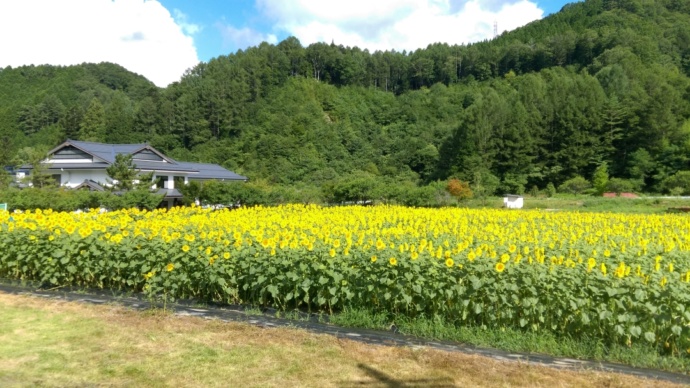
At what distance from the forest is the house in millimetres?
3332

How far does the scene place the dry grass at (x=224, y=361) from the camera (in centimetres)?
327

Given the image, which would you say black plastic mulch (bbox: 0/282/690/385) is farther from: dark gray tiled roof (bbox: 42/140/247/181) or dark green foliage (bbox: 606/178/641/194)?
dark green foliage (bbox: 606/178/641/194)

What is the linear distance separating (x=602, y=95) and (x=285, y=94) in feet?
134

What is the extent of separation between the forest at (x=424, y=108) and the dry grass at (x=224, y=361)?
20.9 m

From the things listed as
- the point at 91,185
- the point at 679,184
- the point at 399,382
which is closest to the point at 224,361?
the point at 399,382

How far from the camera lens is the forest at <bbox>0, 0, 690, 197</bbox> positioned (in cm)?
4509

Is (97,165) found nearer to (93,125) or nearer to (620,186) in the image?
(93,125)

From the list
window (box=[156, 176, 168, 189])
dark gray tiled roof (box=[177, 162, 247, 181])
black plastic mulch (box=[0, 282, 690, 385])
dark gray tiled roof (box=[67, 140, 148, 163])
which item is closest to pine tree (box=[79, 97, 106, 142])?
dark gray tiled roof (box=[177, 162, 247, 181])

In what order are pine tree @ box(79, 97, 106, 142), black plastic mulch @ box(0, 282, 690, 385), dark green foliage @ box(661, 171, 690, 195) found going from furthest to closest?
pine tree @ box(79, 97, 106, 142)
dark green foliage @ box(661, 171, 690, 195)
black plastic mulch @ box(0, 282, 690, 385)

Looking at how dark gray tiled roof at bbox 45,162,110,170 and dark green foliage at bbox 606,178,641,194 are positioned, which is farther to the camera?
dark green foliage at bbox 606,178,641,194

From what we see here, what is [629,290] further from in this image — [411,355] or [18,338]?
[18,338]

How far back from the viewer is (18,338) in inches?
163

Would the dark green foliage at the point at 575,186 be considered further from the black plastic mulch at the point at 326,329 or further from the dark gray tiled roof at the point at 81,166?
the black plastic mulch at the point at 326,329

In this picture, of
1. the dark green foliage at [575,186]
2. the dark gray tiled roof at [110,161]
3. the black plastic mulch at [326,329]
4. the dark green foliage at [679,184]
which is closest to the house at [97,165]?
the dark gray tiled roof at [110,161]
